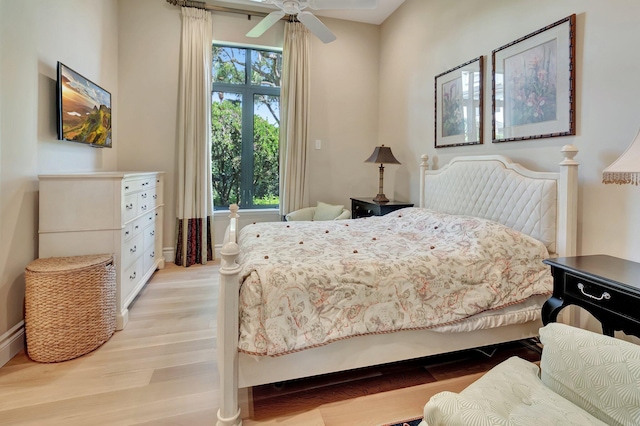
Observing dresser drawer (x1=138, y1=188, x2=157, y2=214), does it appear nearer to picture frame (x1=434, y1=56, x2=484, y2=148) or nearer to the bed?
the bed

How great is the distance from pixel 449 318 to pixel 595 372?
848 millimetres

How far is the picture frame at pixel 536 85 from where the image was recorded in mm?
2070

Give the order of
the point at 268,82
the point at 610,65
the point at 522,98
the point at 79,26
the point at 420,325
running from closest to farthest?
1. the point at 420,325
2. the point at 610,65
3. the point at 522,98
4. the point at 79,26
5. the point at 268,82

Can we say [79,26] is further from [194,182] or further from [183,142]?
[194,182]

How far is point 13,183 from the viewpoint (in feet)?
6.52

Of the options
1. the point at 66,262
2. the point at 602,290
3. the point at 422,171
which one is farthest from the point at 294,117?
the point at 602,290

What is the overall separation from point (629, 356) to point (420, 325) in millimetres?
903

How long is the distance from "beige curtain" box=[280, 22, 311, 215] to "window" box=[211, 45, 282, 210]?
293 millimetres

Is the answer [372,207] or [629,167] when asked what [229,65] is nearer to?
[372,207]

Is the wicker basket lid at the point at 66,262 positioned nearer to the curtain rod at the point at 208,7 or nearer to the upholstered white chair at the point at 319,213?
the upholstered white chair at the point at 319,213

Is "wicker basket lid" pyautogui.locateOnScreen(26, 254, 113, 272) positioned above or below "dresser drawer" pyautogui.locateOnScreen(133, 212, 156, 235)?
below

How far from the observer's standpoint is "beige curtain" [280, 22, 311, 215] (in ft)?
13.4

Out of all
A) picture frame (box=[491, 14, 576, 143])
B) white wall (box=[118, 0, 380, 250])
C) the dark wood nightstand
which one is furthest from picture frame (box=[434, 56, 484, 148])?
white wall (box=[118, 0, 380, 250])

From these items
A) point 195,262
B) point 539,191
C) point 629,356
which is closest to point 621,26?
point 539,191
